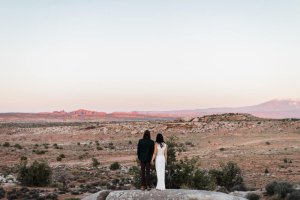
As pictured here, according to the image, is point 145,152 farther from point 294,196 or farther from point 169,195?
point 294,196

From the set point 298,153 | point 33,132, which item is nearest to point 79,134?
point 33,132

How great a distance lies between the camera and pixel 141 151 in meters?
13.5

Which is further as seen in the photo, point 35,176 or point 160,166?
point 35,176

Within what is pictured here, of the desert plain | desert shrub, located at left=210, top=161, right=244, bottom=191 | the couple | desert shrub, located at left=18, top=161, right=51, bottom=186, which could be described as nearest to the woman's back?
the couple

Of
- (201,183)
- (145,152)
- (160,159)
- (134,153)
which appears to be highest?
(145,152)

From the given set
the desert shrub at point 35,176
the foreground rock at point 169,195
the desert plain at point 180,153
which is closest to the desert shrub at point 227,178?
the desert plain at point 180,153

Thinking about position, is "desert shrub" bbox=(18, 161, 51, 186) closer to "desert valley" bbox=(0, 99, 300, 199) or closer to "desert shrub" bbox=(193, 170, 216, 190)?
"desert valley" bbox=(0, 99, 300, 199)

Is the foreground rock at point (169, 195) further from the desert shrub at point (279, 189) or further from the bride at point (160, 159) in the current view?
the desert shrub at point (279, 189)

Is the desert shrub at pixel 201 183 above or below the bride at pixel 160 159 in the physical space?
below

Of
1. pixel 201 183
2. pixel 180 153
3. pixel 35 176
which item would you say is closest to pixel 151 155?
pixel 201 183

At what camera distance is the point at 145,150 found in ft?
44.2

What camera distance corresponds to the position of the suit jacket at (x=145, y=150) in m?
13.5

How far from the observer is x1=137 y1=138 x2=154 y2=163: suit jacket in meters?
13.5

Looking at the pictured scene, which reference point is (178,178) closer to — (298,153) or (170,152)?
(170,152)
